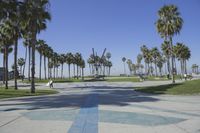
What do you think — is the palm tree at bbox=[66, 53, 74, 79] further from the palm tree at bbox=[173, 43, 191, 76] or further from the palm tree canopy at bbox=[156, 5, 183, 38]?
the palm tree canopy at bbox=[156, 5, 183, 38]

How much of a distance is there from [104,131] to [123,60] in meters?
190

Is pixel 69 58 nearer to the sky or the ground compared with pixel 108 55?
nearer to the ground

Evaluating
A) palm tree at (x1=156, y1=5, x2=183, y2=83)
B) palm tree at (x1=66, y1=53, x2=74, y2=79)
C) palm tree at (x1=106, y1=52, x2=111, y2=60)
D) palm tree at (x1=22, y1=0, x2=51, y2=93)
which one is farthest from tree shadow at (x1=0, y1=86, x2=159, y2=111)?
palm tree at (x1=106, y1=52, x2=111, y2=60)

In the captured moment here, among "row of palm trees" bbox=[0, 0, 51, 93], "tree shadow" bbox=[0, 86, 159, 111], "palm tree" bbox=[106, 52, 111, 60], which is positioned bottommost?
"tree shadow" bbox=[0, 86, 159, 111]

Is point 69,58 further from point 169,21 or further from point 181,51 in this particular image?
point 169,21

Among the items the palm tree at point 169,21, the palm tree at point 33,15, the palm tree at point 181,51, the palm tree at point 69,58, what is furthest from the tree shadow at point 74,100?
the palm tree at point 69,58

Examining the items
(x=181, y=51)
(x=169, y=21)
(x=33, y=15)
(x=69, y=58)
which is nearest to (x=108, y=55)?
(x=69, y=58)

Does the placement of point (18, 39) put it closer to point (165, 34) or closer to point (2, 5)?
point (2, 5)

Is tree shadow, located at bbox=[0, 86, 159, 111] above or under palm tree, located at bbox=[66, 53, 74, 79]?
under

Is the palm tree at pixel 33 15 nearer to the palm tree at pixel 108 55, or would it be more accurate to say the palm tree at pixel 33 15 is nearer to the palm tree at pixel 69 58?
the palm tree at pixel 69 58

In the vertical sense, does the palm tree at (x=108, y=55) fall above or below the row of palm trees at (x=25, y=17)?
above

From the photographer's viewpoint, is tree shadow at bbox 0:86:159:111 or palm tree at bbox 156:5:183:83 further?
palm tree at bbox 156:5:183:83

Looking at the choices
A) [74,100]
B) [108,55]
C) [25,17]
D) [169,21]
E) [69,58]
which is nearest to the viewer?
[74,100]

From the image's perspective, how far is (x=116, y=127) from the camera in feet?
35.6
